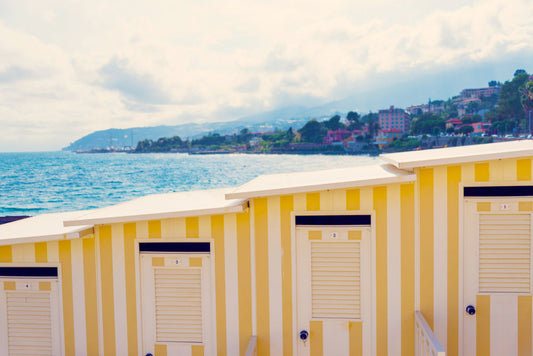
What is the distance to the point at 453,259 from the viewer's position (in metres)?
3.97

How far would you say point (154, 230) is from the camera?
409 centimetres

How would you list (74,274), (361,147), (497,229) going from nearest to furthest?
1. (497,229)
2. (74,274)
3. (361,147)

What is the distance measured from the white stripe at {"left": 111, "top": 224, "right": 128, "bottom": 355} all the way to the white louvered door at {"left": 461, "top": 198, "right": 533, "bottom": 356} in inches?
133

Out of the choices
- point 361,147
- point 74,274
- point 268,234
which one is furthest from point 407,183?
point 361,147

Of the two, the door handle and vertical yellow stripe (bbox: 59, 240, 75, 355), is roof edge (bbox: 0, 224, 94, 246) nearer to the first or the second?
vertical yellow stripe (bbox: 59, 240, 75, 355)

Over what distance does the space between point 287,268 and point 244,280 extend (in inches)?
17.7

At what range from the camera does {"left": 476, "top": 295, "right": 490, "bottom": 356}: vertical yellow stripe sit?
399 centimetres

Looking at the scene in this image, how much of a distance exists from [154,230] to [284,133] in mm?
127315

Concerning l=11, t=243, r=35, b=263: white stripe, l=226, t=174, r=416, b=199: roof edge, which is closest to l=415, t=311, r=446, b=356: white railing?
l=226, t=174, r=416, b=199: roof edge

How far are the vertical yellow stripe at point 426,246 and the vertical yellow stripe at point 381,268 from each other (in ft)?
1.17

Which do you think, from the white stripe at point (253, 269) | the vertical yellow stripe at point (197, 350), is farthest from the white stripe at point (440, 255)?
the vertical yellow stripe at point (197, 350)

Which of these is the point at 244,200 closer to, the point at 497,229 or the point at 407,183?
the point at 407,183

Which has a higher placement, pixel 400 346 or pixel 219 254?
pixel 219 254

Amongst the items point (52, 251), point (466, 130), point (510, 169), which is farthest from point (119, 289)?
point (466, 130)
